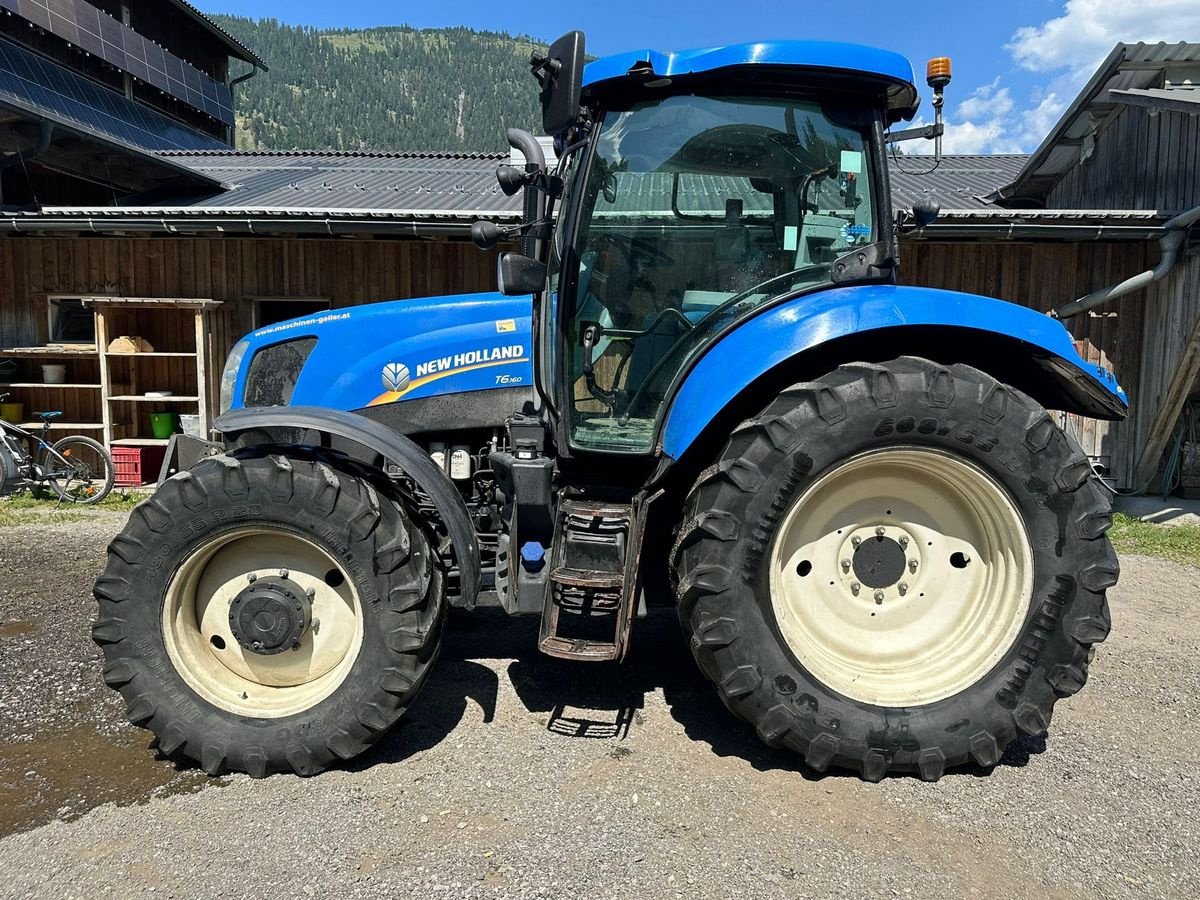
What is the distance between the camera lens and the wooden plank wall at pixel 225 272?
826 cm

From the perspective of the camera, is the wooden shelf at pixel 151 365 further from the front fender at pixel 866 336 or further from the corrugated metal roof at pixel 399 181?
the front fender at pixel 866 336

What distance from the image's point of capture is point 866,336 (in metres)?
2.96

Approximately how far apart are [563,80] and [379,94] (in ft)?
309

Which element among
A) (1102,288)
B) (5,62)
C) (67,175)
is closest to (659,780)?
(1102,288)

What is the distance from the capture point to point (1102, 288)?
7930 millimetres

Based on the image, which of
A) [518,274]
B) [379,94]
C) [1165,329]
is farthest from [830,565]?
[379,94]

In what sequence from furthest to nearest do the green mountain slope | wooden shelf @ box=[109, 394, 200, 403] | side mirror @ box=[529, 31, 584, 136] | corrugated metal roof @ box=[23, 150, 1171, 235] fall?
the green mountain slope
wooden shelf @ box=[109, 394, 200, 403]
corrugated metal roof @ box=[23, 150, 1171, 235]
side mirror @ box=[529, 31, 584, 136]

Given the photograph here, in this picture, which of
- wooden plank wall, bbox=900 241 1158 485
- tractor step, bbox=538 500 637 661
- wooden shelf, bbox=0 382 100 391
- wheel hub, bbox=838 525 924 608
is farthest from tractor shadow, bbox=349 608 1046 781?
wooden shelf, bbox=0 382 100 391

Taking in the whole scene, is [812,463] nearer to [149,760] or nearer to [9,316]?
[149,760]

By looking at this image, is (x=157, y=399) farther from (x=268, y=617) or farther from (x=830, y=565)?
(x=830, y=565)

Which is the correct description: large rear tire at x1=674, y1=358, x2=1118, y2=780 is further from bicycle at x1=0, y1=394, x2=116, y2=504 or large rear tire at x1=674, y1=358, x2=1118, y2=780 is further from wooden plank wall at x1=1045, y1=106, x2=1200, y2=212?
bicycle at x1=0, y1=394, x2=116, y2=504

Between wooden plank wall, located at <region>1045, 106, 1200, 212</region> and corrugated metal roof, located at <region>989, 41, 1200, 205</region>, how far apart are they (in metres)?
0.17

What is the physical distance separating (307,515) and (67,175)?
9065 millimetres

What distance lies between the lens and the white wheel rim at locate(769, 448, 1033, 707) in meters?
2.88
